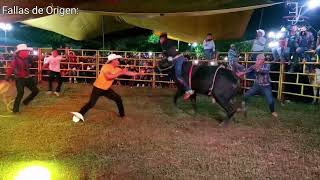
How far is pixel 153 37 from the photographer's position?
76.1ft

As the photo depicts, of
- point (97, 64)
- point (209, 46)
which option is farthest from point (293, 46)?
point (97, 64)

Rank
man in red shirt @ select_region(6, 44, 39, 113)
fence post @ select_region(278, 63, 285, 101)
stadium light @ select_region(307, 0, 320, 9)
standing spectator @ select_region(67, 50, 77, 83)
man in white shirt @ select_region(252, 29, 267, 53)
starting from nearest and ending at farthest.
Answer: man in red shirt @ select_region(6, 44, 39, 113)
fence post @ select_region(278, 63, 285, 101)
man in white shirt @ select_region(252, 29, 267, 53)
stadium light @ select_region(307, 0, 320, 9)
standing spectator @ select_region(67, 50, 77, 83)

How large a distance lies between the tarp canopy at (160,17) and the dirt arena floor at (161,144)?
294 centimetres

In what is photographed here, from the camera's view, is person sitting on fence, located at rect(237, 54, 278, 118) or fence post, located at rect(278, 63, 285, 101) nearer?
person sitting on fence, located at rect(237, 54, 278, 118)

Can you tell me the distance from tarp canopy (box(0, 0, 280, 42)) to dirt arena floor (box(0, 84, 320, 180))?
2.94 m

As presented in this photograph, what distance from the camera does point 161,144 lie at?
7.15 metres

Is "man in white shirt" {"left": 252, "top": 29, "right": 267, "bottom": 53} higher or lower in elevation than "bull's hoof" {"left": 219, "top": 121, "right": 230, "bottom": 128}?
higher

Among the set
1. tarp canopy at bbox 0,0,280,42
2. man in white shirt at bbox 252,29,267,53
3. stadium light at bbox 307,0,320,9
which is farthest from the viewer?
stadium light at bbox 307,0,320,9

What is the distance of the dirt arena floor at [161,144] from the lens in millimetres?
5645

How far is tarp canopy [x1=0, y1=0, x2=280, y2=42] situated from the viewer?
11703 millimetres

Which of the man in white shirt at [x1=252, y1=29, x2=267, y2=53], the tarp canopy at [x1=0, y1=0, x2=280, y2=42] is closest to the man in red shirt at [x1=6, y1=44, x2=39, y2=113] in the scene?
the tarp canopy at [x1=0, y1=0, x2=280, y2=42]

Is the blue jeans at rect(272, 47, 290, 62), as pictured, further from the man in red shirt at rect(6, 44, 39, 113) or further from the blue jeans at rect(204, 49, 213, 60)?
the man in red shirt at rect(6, 44, 39, 113)

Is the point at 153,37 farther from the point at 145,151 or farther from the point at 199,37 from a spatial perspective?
the point at 145,151

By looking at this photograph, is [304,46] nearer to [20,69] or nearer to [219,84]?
[219,84]
